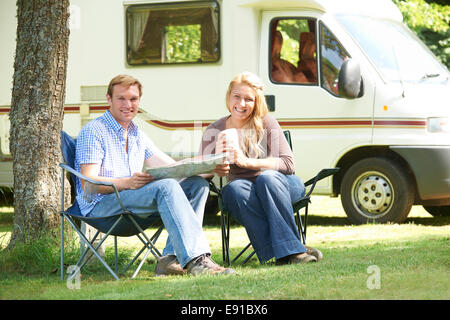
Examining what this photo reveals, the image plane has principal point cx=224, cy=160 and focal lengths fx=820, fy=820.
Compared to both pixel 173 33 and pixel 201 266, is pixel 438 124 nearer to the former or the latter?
pixel 173 33

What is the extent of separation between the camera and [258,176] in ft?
16.8

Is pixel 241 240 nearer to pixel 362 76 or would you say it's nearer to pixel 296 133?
pixel 296 133

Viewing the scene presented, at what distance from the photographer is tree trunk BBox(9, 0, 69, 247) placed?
5414 mm

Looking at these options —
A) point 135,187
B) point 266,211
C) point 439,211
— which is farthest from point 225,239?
point 439,211

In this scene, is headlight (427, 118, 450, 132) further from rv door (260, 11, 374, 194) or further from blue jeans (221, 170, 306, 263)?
blue jeans (221, 170, 306, 263)

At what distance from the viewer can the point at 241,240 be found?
6.90 metres

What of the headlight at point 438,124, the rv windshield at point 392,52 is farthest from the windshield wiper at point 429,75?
the headlight at point 438,124

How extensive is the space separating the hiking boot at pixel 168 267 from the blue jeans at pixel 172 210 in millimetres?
90

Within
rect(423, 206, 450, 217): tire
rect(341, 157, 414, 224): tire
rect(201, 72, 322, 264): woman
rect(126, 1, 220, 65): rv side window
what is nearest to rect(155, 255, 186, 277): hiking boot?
rect(201, 72, 322, 264): woman

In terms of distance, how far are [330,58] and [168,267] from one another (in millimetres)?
3675

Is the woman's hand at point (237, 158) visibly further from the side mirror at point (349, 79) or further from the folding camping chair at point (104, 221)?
the side mirror at point (349, 79)

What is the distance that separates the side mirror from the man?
2.98 m
